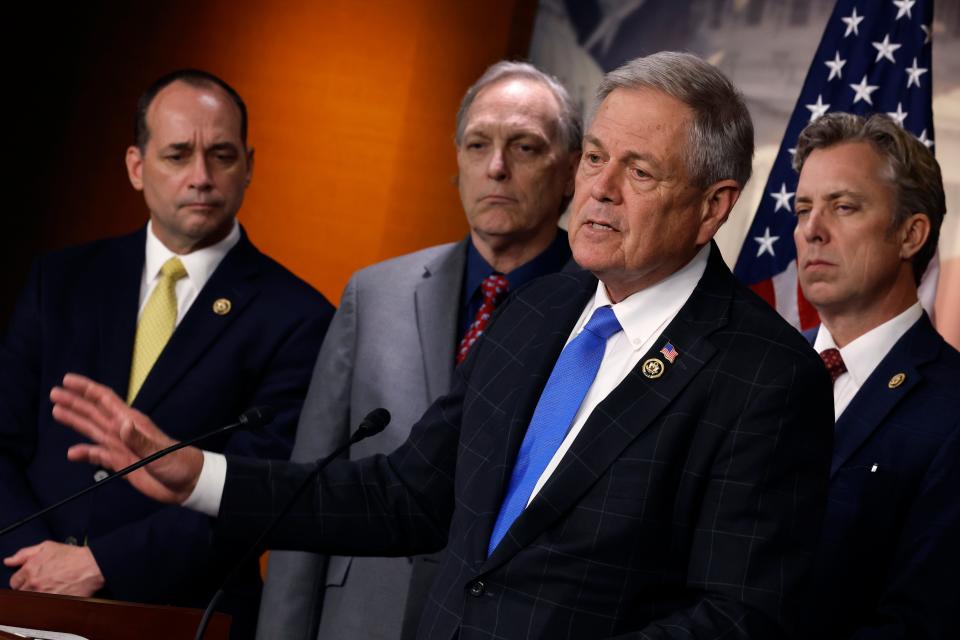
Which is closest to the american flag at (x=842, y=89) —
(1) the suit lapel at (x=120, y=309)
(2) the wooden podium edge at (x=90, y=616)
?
(1) the suit lapel at (x=120, y=309)

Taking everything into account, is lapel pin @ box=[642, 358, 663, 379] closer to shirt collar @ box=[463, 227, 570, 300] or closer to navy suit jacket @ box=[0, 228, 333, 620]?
shirt collar @ box=[463, 227, 570, 300]

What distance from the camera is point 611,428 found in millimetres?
1865

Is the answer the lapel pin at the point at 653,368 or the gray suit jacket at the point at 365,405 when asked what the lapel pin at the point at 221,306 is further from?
the lapel pin at the point at 653,368

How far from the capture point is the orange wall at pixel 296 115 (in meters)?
4.71

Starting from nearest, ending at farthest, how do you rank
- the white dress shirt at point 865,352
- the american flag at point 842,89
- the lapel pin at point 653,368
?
the lapel pin at point 653,368 → the white dress shirt at point 865,352 → the american flag at point 842,89

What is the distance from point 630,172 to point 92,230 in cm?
318

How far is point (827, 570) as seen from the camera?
2.45 meters

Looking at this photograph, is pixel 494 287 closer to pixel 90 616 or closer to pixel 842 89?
pixel 90 616

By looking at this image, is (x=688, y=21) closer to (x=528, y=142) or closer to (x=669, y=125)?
(x=528, y=142)

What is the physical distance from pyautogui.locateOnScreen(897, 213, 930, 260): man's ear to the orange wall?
2.25 m

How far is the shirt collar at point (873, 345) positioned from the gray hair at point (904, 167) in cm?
14

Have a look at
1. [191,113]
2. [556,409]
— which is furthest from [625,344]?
[191,113]

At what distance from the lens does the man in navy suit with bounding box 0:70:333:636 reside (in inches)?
110

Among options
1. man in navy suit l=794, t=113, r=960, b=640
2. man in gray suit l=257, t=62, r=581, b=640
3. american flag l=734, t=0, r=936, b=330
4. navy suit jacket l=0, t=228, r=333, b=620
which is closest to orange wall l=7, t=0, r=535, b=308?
american flag l=734, t=0, r=936, b=330
